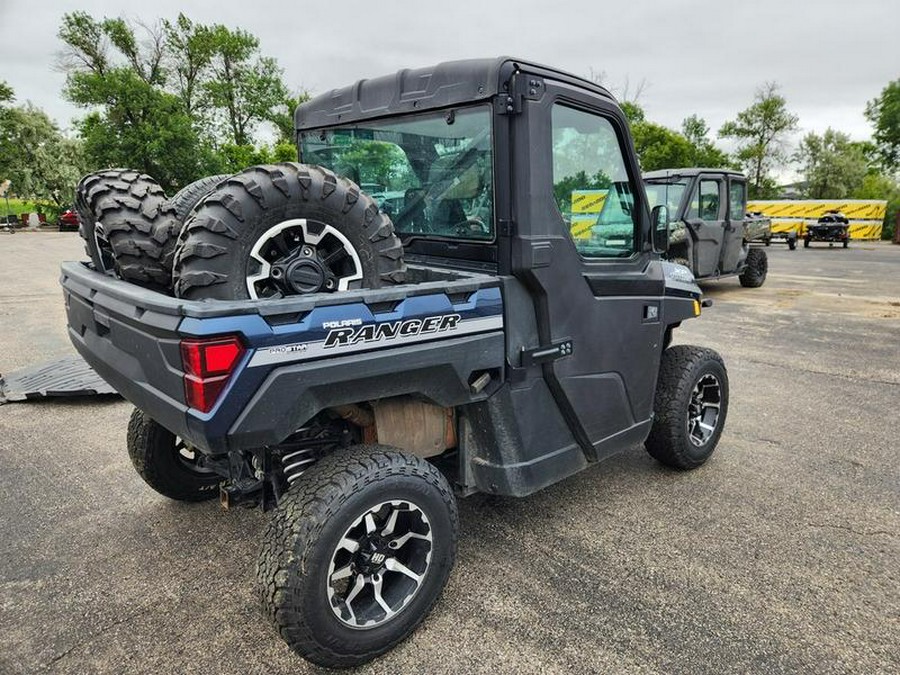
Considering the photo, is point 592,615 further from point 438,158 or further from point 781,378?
point 781,378

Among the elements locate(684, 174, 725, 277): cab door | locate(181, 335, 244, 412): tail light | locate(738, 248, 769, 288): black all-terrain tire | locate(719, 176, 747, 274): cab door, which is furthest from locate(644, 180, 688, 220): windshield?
locate(181, 335, 244, 412): tail light

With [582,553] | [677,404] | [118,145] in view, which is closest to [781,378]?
[677,404]

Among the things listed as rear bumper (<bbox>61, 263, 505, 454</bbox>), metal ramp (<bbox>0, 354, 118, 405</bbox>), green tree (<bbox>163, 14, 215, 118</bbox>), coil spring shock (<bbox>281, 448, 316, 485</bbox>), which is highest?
green tree (<bbox>163, 14, 215, 118</bbox>)

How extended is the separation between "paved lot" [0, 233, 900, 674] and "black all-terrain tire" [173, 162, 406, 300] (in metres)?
1.45

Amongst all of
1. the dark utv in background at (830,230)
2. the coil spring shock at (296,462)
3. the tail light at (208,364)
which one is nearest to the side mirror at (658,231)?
the coil spring shock at (296,462)

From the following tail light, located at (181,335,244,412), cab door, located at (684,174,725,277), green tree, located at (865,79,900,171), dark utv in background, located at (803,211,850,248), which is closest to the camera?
tail light, located at (181,335,244,412)

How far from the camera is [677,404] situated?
3.56 meters

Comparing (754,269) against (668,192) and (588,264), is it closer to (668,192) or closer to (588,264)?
(668,192)

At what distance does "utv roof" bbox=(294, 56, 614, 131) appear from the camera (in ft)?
7.88

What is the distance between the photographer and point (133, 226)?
2.45 m

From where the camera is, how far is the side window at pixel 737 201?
10922 mm

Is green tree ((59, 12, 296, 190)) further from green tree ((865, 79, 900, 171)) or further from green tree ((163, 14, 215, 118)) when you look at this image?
green tree ((865, 79, 900, 171))

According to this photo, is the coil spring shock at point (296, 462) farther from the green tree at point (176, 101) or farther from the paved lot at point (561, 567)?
the green tree at point (176, 101)

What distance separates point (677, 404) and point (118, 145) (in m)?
35.7
